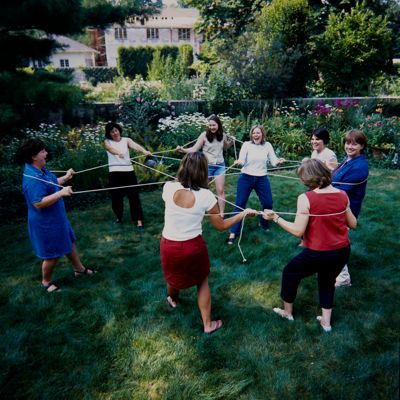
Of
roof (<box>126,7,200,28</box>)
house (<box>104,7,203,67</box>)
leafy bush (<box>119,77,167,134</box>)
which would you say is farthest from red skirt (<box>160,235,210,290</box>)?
house (<box>104,7,203,67</box>)

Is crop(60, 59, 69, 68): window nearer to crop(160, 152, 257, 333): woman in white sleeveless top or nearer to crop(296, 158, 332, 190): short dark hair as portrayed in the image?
crop(160, 152, 257, 333): woman in white sleeveless top

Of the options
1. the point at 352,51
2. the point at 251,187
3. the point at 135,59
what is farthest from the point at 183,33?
the point at 251,187

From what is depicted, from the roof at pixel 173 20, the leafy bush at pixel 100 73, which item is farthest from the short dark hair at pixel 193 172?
the roof at pixel 173 20

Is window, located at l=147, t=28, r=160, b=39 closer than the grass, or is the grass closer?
the grass

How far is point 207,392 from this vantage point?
2.53 m

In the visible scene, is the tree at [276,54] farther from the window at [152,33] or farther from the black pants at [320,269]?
the window at [152,33]

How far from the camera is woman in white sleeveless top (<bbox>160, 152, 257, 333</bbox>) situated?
108 inches

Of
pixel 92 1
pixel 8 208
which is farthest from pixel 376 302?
pixel 92 1

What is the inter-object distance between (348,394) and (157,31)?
40591 mm

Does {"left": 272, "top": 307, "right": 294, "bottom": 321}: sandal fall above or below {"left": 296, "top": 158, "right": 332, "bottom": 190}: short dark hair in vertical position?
below

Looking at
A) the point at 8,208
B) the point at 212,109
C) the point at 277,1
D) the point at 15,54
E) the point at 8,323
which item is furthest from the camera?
the point at 277,1

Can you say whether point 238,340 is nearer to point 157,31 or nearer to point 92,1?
point 92,1

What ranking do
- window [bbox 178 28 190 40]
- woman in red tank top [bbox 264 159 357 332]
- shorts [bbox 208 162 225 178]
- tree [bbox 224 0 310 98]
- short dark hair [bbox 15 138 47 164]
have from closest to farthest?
woman in red tank top [bbox 264 159 357 332], short dark hair [bbox 15 138 47 164], shorts [bbox 208 162 225 178], tree [bbox 224 0 310 98], window [bbox 178 28 190 40]

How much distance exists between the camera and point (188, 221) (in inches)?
109
